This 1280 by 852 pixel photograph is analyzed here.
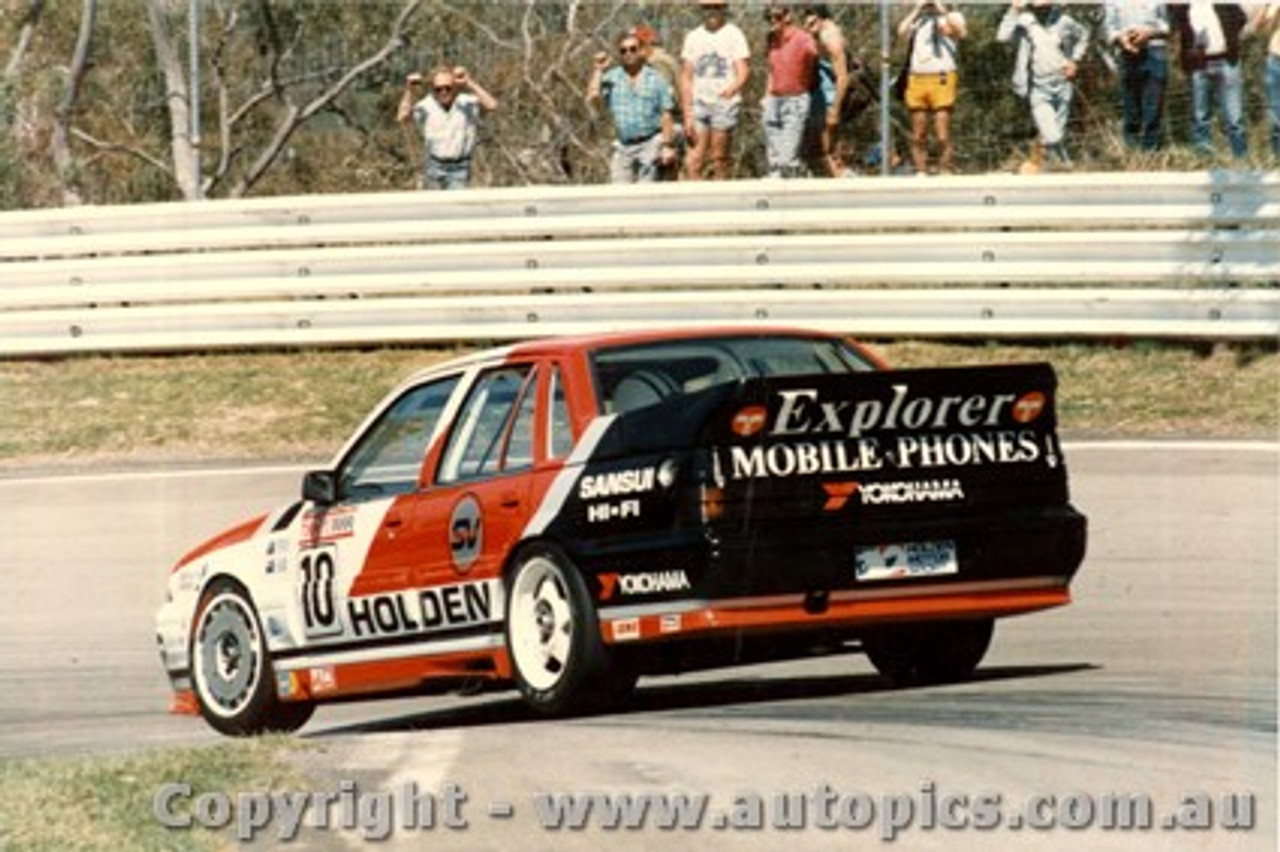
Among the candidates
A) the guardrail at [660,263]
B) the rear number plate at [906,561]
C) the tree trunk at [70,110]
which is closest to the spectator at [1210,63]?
the guardrail at [660,263]

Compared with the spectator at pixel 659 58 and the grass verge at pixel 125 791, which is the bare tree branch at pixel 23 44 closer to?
the spectator at pixel 659 58

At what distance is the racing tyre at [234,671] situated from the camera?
10.6m

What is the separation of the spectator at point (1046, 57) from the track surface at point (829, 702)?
1790mm

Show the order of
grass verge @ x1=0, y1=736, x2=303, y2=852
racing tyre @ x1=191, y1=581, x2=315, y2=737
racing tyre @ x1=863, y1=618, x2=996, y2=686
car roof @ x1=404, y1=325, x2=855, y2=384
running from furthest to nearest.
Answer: racing tyre @ x1=191, y1=581, x2=315, y2=737 < racing tyre @ x1=863, y1=618, x2=996, y2=686 < car roof @ x1=404, y1=325, x2=855, y2=384 < grass verge @ x1=0, y1=736, x2=303, y2=852

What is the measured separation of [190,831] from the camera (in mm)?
8594

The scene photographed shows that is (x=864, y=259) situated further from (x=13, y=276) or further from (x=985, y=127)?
(x=13, y=276)

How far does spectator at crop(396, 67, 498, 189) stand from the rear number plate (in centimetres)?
730

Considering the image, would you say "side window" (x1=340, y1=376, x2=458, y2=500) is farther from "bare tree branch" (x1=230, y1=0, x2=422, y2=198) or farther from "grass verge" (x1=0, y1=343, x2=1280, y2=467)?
"bare tree branch" (x1=230, y1=0, x2=422, y2=198)

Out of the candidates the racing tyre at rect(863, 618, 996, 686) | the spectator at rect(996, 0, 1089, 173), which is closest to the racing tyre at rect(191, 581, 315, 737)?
the racing tyre at rect(863, 618, 996, 686)

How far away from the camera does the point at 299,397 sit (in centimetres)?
1644

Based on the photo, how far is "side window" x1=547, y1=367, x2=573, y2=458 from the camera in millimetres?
9648

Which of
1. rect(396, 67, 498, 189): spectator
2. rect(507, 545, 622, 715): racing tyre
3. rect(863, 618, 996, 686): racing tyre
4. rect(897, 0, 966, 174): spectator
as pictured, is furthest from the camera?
rect(396, 67, 498, 189): spectator

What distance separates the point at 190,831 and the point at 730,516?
1837 mm

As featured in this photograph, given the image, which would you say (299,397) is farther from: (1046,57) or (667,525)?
(667,525)
